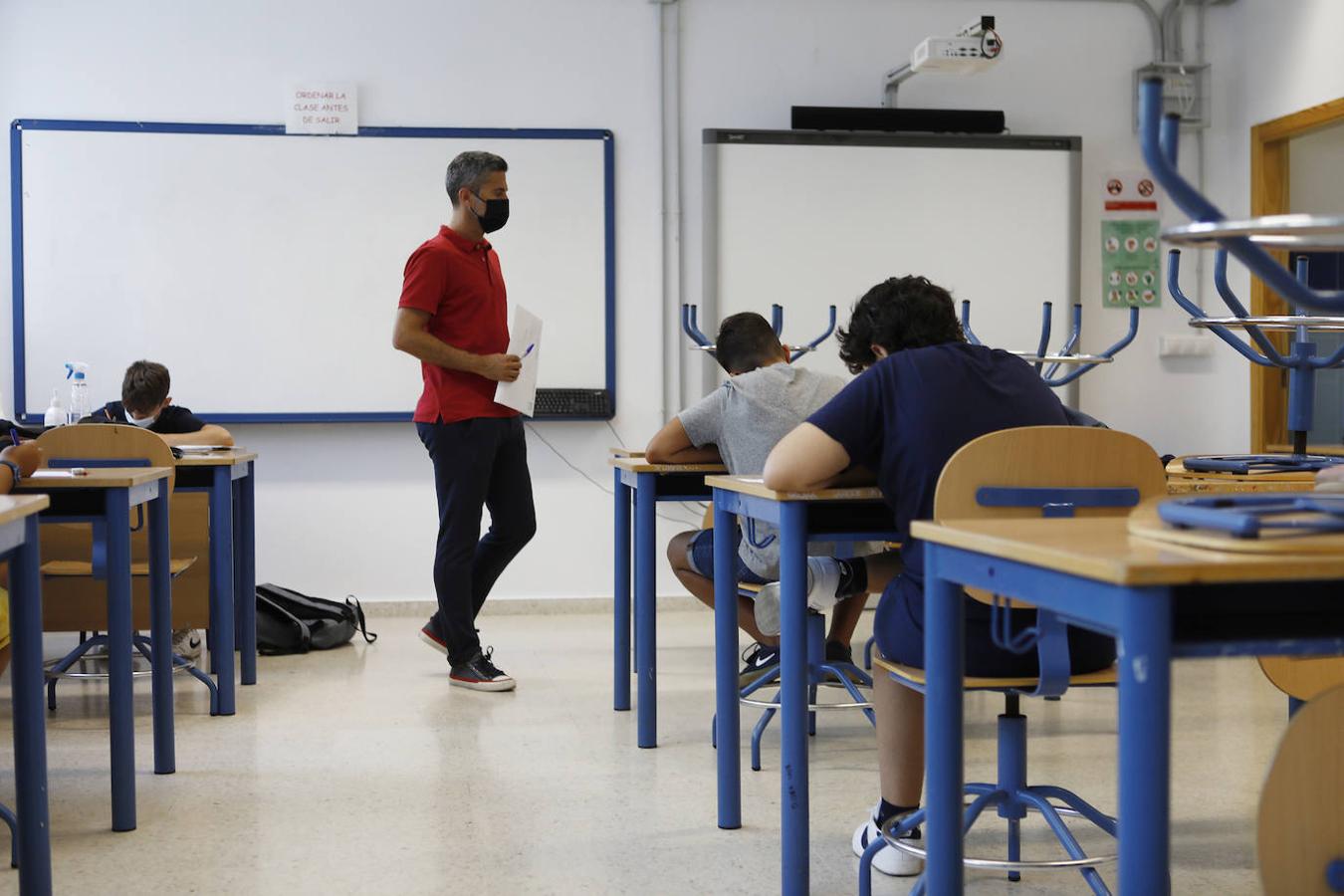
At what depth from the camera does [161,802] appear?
109 inches

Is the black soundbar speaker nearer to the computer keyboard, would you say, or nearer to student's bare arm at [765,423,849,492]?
the computer keyboard

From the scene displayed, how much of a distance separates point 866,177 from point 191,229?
105 inches

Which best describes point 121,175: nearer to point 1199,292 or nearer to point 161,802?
point 161,802

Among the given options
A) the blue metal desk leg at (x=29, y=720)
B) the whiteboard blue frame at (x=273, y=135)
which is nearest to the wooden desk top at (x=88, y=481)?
the blue metal desk leg at (x=29, y=720)

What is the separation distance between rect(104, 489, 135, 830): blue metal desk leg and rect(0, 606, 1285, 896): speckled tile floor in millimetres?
71

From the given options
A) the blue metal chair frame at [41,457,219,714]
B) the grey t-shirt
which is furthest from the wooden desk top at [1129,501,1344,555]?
the blue metal chair frame at [41,457,219,714]

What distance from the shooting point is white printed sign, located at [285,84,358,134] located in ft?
17.5

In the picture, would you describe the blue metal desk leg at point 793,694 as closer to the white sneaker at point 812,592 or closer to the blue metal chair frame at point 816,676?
the white sneaker at point 812,592

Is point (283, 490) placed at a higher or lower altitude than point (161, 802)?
higher

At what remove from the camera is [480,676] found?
3979mm

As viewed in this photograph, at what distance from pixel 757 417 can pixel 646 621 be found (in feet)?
1.98

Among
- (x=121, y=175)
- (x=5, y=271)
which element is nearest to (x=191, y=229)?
(x=121, y=175)

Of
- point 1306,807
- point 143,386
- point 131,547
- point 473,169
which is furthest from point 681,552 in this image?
point 1306,807

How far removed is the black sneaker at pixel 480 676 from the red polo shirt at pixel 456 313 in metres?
0.73
